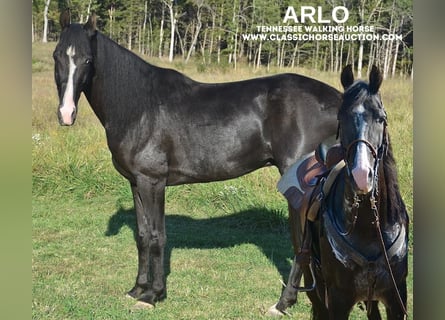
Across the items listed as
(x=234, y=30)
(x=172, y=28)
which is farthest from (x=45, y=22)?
(x=234, y=30)

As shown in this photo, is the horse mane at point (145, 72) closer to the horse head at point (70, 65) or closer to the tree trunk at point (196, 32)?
the horse head at point (70, 65)

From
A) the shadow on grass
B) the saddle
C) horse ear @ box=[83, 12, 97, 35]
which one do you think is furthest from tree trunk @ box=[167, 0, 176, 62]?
the saddle

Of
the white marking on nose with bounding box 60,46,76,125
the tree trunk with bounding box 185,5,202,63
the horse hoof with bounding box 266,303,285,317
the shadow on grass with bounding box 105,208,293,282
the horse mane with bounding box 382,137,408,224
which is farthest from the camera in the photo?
the shadow on grass with bounding box 105,208,293,282

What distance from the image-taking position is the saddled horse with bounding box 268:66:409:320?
211 cm

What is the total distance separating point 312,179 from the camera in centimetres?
286

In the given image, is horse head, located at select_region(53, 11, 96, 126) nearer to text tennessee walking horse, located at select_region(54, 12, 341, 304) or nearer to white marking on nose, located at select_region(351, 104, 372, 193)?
text tennessee walking horse, located at select_region(54, 12, 341, 304)

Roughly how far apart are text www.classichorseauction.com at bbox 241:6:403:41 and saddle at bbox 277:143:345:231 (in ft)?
3.79

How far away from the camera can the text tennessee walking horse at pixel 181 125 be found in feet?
12.7

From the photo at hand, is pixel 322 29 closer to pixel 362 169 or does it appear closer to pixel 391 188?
pixel 391 188

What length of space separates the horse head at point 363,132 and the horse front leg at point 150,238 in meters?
1.94

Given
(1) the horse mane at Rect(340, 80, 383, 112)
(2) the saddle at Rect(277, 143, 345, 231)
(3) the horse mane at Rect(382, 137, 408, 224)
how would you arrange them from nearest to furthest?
(1) the horse mane at Rect(340, 80, 383, 112)
(3) the horse mane at Rect(382, 137, 408, 224)
(2) the saddle at Rect(277, 143, 345, 231)

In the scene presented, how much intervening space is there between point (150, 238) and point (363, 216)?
6.63ft

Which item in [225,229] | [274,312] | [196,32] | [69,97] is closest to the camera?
[69,97]
